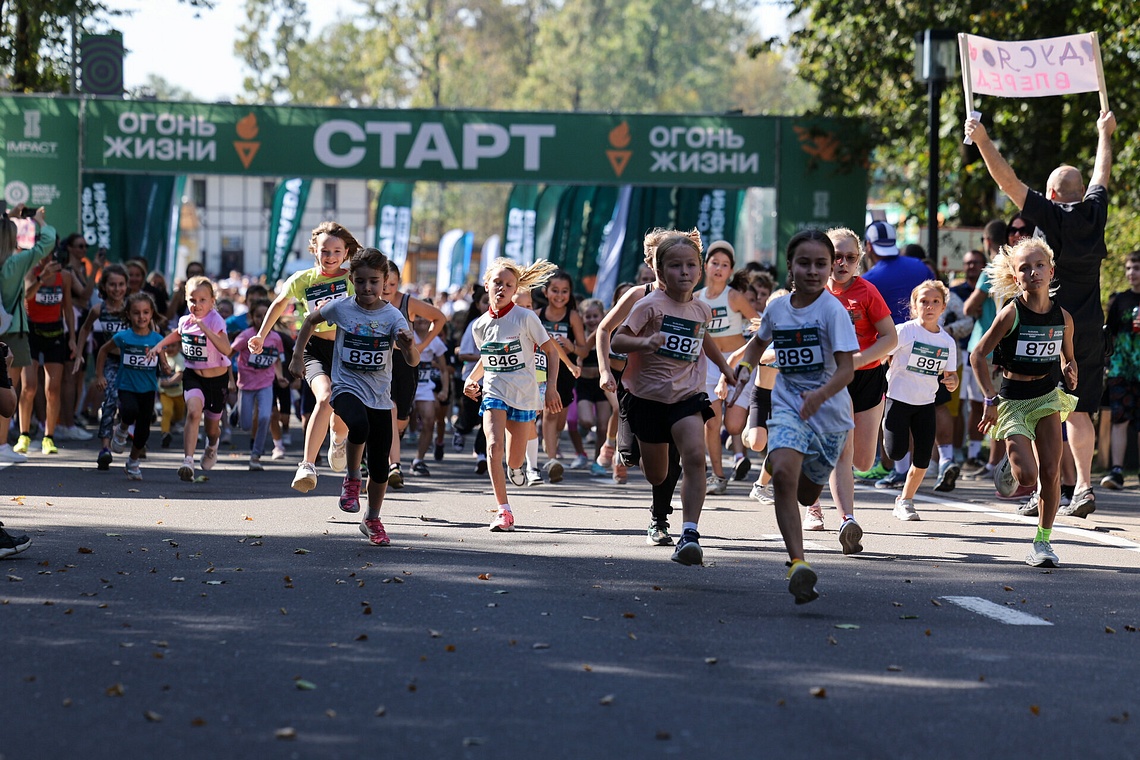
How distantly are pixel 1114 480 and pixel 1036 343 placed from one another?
5.10 meters

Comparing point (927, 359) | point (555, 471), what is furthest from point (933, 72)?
point (555, 471)

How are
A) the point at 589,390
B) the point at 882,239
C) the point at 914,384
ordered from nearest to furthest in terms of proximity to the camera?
1. the point at 914,384
2. the point at 882,239
3. the point at 589,390

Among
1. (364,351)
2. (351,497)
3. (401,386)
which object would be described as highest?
(364,351)

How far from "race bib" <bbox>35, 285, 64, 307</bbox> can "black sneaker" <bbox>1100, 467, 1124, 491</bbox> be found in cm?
1056

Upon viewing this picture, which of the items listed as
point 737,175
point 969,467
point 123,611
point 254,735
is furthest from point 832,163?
point 254,735

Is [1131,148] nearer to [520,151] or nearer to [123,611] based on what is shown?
[520,151]

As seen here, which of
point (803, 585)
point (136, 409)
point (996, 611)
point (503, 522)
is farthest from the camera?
point (136, 409)

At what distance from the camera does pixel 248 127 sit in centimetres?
2388

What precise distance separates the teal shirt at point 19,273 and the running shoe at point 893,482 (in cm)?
775

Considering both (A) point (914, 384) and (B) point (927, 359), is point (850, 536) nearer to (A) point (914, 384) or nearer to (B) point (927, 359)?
(A) point (914, 384)

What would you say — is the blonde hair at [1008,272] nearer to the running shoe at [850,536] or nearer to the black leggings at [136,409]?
the running shoe at [850,536]

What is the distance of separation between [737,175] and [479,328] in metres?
13.7

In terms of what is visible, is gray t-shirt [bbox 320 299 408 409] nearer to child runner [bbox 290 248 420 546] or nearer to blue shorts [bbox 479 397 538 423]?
child runner [bbox 290 248 420 546]

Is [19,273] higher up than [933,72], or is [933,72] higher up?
[933,72]
